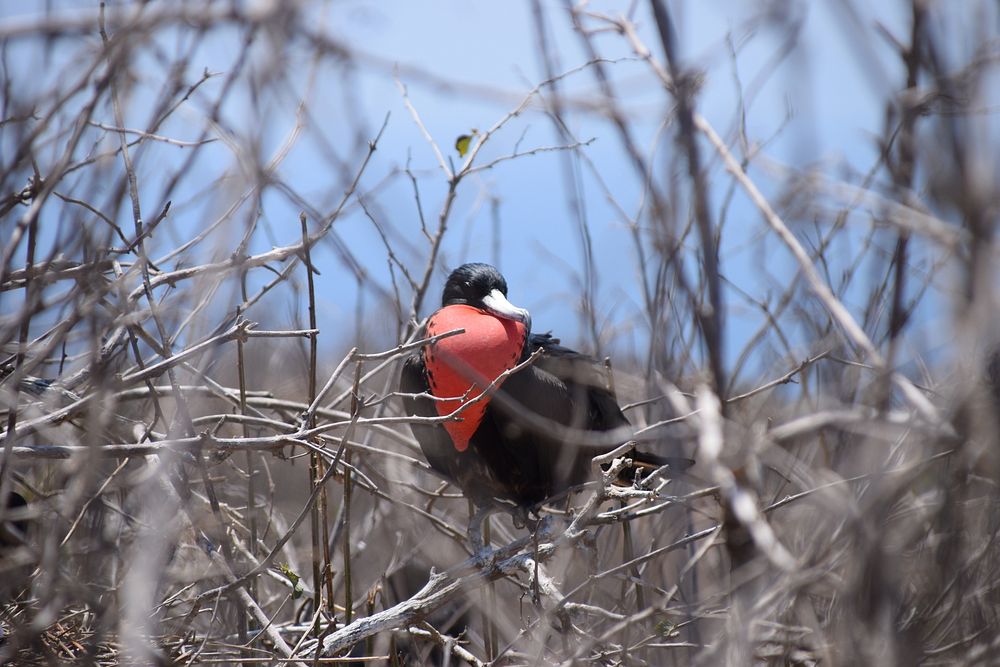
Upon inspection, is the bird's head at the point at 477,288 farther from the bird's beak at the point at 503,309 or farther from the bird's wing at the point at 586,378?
the bird's wing at the point at 586,378

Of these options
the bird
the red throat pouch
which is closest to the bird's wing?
the bird

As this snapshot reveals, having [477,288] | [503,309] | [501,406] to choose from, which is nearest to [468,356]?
[501,406]

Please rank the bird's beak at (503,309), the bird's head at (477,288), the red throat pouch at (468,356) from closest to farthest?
the red throat pouch at (468,356) → the bird's beak at (503,309) → the bird's head at (477,288)

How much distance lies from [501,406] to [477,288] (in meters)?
0.58

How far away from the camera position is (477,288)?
288 cm

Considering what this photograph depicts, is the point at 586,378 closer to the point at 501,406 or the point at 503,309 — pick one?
the point at 501,406

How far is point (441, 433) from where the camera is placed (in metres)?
2.63

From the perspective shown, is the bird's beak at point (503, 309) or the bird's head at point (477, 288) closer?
the bird's beak at point (503, 309)

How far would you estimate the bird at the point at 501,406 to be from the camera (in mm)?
2467

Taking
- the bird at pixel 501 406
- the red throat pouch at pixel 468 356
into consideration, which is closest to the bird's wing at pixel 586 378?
the bird at pixel 501 406

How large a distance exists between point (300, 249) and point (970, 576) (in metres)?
1.26

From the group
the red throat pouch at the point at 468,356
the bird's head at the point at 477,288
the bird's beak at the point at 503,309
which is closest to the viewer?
the red throat pouch at the point at 468,356

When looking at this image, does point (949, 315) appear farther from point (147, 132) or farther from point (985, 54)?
point (147, 132)

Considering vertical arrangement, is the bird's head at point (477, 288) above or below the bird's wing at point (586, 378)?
above
